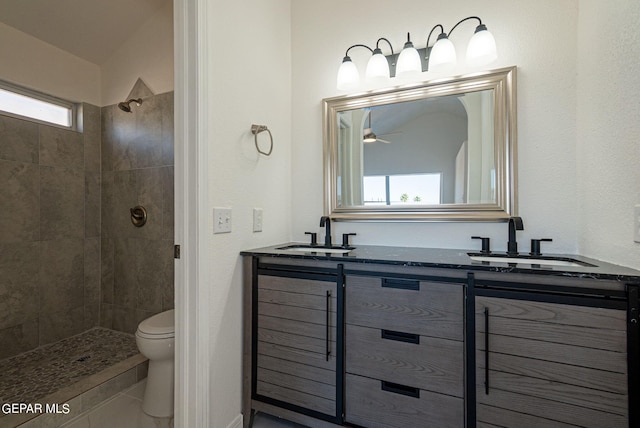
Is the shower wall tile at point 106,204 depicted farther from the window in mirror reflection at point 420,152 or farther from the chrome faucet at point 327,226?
the window in mirror reflection at point 420,152

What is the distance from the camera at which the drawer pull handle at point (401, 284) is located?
1134 millimetres

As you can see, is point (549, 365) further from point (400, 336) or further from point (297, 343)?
point (297, 343)

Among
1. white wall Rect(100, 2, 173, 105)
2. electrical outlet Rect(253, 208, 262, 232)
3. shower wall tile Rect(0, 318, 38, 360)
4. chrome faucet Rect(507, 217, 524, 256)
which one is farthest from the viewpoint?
white wall Rect(100, 2, 173, 105)

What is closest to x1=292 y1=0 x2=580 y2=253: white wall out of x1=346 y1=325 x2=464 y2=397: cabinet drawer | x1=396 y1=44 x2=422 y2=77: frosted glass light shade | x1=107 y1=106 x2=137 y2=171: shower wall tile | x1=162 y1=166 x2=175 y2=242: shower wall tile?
x1=396 y1=44 x2=422 y2=77: frosted glass light shade

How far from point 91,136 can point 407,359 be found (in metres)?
3.14

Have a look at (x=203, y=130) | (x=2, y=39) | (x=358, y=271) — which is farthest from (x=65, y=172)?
Answer: (x=358, y=271)

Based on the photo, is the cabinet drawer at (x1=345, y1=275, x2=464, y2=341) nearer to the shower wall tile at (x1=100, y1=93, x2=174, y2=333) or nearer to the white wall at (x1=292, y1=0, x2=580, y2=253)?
the white wall at (x1=292, y1=0, x2=580, y2=253)

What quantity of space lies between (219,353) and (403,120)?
1633 mm

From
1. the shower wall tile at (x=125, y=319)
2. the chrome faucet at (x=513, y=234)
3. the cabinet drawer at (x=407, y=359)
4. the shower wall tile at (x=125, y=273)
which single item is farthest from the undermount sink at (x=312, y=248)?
the shower wall tile at (x=125, y=319)

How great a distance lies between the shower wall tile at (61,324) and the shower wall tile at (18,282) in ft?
0.38

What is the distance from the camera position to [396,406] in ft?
3.77

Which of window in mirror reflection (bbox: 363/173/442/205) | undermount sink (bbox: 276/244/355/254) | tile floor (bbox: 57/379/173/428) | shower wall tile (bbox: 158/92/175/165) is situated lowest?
tile floor (bbox: 57/379/173/428)

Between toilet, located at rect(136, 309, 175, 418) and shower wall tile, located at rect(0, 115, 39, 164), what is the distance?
172 cm

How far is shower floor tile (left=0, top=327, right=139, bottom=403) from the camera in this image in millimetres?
1625
